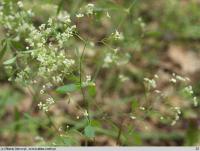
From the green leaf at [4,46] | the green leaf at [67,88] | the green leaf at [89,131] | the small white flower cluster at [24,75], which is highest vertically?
the green leaf at [4,46]

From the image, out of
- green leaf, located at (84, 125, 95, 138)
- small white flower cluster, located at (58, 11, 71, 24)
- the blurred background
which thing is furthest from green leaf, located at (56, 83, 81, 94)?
the blurred background

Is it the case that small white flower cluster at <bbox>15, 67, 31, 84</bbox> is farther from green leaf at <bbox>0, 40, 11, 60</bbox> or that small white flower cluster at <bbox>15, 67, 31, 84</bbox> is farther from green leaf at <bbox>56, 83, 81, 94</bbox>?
green leaf at <bbox>56, 83, 81, 94</bbox>

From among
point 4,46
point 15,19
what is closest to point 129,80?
point 15,19

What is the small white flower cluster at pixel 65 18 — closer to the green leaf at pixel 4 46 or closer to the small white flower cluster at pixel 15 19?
the small white flower cluster at pixel 15 19

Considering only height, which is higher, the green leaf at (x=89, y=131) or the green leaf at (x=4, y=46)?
the green leaf at (x=4, y=46)

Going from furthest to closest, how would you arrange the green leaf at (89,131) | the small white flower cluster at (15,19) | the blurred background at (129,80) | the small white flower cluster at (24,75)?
the blurred background at (129,80) → the small white flower cluster at (15,19) → the small white flower cluster at (24,75) → the green leaf at (89,131)

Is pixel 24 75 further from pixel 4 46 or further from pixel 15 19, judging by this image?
pixel 15 19

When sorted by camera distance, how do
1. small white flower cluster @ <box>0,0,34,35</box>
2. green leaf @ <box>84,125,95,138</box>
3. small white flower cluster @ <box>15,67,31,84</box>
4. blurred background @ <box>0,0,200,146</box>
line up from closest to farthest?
green leaf @ <box>84,125,95,138</box>
small white flower cluster @ <box>15,67,31,84</box>
small white flower cluster @ <box>0,0,34,35</box>
blurred background @ <box>0,0,200,146</box>

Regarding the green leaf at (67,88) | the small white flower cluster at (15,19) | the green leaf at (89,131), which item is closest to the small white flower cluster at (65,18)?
the small white flower cluster at (15,19)
